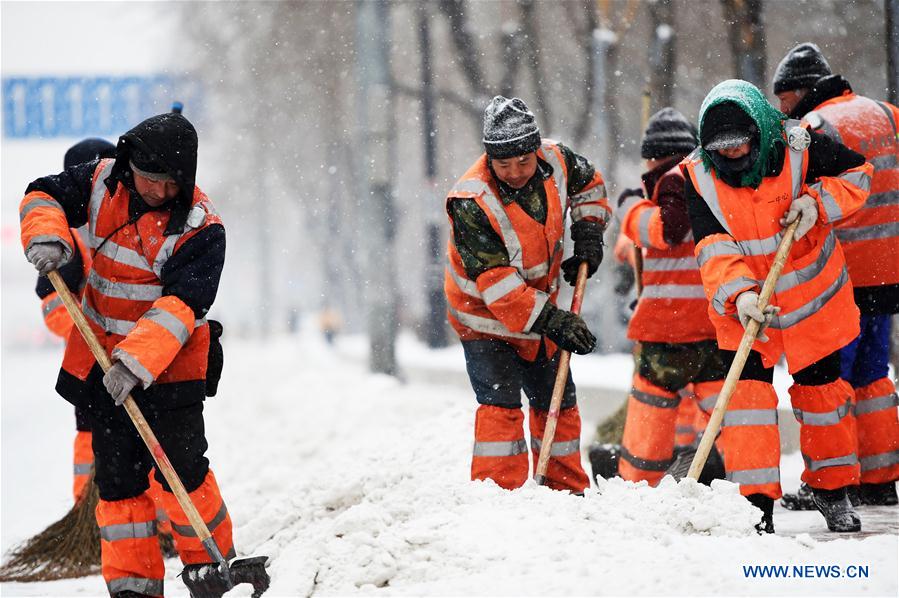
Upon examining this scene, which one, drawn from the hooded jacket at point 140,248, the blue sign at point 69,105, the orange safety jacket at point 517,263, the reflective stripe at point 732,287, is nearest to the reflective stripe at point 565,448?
the orange safety jacket at point 517,263

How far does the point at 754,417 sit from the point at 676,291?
1.15m

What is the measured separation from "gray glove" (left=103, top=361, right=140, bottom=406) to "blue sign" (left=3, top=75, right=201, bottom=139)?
550 inches

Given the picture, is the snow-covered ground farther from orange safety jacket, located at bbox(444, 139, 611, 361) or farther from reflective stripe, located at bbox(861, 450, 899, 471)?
orange safety jacket, located at bbox(444, 139, 611, 361)

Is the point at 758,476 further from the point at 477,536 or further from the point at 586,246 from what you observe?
the point at 586,246

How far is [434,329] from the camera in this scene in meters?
17.8

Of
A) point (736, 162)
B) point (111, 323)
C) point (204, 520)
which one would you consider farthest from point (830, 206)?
point (111, 323)

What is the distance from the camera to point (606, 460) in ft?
20.4

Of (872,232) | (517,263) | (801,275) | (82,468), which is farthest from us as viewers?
(82,468)

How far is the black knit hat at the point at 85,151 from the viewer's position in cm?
590

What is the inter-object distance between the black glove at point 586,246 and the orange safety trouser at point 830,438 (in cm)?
109

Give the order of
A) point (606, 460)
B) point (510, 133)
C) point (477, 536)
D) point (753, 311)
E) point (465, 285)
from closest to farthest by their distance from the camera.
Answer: point (477, 536)
point (753, 311)
point (510, 133)
point (465, 285)
point (606, 460)

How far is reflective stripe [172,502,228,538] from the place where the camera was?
4027 millimetres

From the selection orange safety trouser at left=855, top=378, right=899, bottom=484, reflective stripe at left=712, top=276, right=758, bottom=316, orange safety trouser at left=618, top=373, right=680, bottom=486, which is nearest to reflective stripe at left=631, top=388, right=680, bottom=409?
orange safety trouser at left=618, top=373, right=680, bottom=486

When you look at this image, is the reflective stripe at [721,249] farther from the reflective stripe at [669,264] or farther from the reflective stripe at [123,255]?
the reflective stripe at [123,255]
